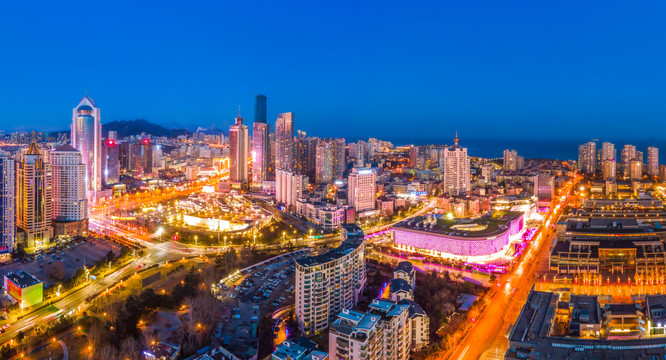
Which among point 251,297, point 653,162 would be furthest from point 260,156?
point 653,162

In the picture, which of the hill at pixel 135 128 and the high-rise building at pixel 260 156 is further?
the hill at pixel 135 128

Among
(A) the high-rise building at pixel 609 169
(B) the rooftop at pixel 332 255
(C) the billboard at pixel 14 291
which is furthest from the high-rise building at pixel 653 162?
(C) the billboard at pixel 14 291

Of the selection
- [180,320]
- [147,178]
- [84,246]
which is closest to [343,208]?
[84,246]

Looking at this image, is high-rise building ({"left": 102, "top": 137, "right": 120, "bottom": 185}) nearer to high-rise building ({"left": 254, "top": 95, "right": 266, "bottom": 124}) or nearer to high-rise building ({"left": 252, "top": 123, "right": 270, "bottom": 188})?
high-rise building ({"left": 252, "top": 123, "right": 270, "bottom": 188})

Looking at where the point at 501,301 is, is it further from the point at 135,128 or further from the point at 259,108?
the point at 135,128

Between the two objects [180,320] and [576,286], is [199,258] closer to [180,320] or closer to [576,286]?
[180,320]

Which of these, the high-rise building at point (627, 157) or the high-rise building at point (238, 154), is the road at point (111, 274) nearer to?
the high-rise building at point (238, 154)
